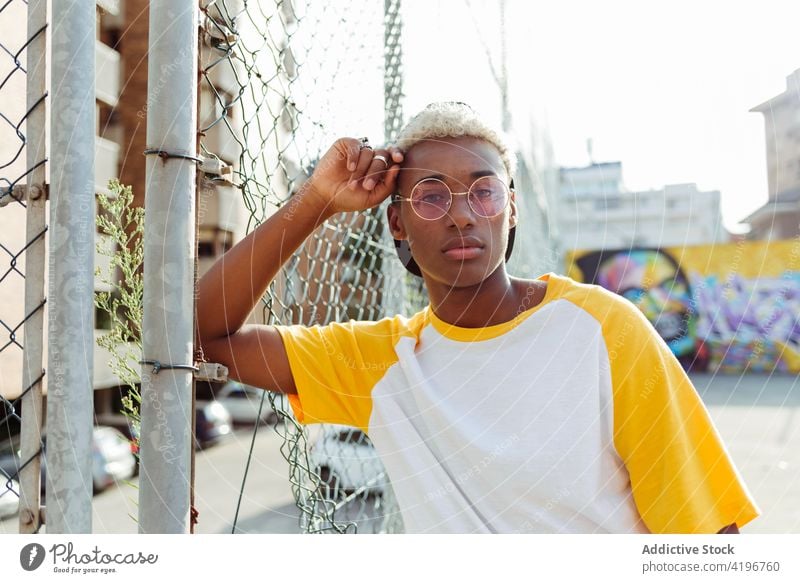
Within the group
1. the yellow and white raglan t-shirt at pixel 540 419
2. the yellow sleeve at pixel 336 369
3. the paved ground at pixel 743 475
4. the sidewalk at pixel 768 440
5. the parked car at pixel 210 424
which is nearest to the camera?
the yellow and white raglan t-shirt at pixel 540 419

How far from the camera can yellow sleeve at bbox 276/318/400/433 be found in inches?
54.1

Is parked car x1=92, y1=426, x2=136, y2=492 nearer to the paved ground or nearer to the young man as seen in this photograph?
the paved ground

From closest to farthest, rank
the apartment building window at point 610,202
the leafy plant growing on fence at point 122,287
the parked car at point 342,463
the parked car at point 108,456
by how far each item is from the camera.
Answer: the leafy plant growing on fence at point 122,287 < the apartment building window at point 610,202 < the parked car at point 342,463 < the parked car at point 108,456

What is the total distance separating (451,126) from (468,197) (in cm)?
14

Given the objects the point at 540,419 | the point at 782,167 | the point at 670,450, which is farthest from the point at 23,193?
the point at 782,167

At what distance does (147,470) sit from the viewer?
103 centimetres

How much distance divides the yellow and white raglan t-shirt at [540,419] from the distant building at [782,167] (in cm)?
60

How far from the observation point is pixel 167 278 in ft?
3.38

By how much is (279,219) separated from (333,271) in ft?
2.75

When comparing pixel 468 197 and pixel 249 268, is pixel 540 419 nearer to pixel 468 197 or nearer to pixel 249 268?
pixel 468 197

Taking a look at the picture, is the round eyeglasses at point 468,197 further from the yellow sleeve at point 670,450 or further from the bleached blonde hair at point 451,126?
the yellow sleeve at point 670,450

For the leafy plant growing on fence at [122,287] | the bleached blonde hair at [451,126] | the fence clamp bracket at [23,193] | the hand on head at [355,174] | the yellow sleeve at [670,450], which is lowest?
the yellow sleeve at [670,450]

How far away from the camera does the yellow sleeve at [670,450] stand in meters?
1.08
